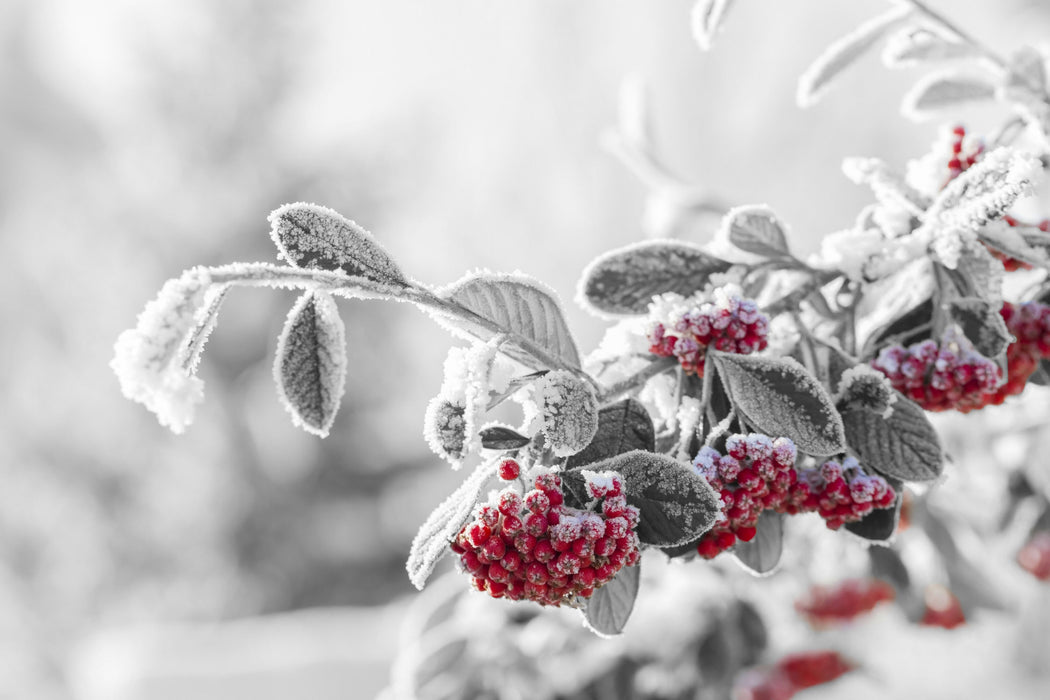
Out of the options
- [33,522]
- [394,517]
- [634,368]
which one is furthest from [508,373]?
[33,522]

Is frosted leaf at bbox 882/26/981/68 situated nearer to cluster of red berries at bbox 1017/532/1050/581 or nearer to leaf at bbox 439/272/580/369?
→ leaf at bbox 439/272/580/369

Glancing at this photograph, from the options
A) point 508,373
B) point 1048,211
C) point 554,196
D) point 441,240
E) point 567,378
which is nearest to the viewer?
point 567,378

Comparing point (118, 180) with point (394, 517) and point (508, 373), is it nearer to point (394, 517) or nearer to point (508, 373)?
point (394, 517)

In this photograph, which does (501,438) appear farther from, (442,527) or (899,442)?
(899,442)

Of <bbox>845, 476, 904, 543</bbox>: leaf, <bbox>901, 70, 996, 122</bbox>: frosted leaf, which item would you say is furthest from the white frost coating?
<bbox>901, 70, 996, 122</bbox>: frosted leaf

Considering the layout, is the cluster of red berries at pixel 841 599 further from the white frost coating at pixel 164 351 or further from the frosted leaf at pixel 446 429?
the white frost coating at pixel 164 351

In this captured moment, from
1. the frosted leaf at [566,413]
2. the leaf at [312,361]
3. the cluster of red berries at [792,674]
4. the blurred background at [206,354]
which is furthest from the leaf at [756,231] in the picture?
the blurred background at [206,354]

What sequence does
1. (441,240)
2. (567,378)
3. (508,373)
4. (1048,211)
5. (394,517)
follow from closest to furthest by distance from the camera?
(567,378)
(508,373)
(1048,211)
(394,517)
(441,240)
